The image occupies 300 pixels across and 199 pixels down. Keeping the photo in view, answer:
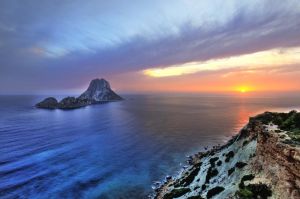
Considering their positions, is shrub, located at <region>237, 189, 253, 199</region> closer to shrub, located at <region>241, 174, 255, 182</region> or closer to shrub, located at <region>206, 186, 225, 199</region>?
shrub, located at <region>241, 174, 255, 182</region>

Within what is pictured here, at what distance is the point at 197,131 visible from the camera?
108 meters

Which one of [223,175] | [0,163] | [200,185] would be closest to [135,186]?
[200,185]

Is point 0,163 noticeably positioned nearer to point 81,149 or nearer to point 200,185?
point 81,149

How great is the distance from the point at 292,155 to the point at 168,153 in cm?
5013

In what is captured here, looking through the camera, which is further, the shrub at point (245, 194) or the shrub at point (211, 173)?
the shrub at point (211, 173)

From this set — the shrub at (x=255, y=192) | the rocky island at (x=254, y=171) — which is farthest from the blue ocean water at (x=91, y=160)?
the shrub at (x=255, y=192)

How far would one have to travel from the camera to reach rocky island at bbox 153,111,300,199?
23250 millimetres

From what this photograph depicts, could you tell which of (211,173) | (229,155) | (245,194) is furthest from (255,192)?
(229,155)

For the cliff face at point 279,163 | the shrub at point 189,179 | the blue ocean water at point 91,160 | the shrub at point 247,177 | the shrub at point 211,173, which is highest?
the cliff face at point 279,163

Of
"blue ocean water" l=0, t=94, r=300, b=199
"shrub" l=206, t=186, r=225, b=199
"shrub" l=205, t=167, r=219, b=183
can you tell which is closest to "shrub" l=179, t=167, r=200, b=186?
"shrub" l=205, t=167, r=219, b=183

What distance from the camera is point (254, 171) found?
1133 inches

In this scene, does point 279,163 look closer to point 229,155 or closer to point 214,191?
point 214,191

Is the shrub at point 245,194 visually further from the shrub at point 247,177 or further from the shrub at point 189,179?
the shrub at point 189,179

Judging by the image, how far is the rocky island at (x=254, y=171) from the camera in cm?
2325
